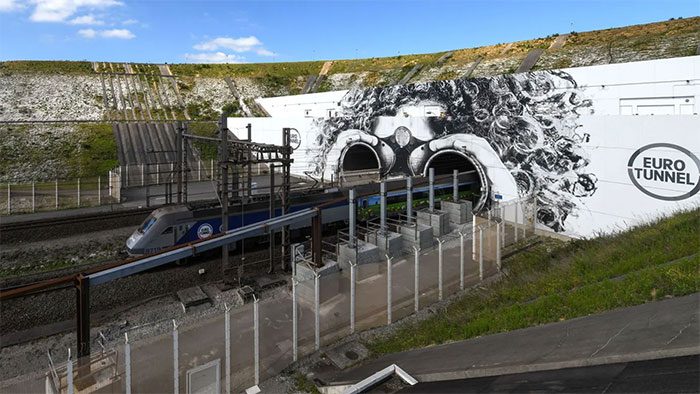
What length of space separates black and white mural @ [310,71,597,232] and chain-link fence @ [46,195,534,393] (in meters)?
7.04

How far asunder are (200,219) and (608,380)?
1579 centimetres

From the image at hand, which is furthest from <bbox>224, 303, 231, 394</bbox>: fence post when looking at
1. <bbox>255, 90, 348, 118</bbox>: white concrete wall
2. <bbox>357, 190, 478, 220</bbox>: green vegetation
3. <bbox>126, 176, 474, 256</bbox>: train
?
<bbox>255, 90, 348, 118</bbox>: white concrete wall

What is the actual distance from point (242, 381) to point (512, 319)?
5.40 metres

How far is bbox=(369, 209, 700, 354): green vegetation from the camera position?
25.1ft

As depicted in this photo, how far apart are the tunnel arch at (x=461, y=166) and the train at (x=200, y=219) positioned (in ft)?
17.2

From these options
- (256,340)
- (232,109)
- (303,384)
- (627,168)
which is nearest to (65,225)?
(256,340)

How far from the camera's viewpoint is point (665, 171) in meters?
16.4

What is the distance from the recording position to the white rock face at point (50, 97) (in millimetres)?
43688

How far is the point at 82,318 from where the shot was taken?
8930mm

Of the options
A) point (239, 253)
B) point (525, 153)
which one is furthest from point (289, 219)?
point (525, 153)

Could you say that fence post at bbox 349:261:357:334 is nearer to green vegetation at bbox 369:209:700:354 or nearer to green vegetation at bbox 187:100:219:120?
green vegetation at bbox 369:209:700:354

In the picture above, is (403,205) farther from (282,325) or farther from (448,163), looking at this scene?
(282,325)

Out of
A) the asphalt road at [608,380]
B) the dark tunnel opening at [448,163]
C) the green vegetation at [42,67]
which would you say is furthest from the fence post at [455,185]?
the green vegetation at [42,67]

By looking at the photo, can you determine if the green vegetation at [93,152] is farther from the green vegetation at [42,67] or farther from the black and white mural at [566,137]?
the black and white mural at [566,137]
